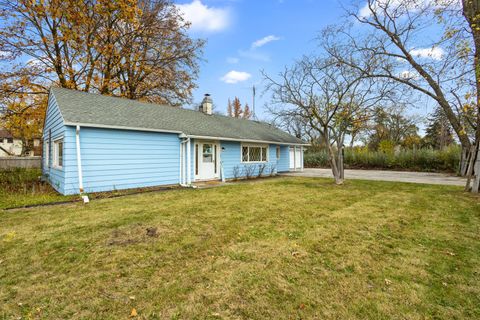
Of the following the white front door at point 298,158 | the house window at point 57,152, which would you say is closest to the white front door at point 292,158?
the white front door at point 298,158

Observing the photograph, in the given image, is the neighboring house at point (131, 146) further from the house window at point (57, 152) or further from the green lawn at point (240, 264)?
the green lawn at point (240, 264)

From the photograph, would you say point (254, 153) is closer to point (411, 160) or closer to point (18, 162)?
point (411, 160)

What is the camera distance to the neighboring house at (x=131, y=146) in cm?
733

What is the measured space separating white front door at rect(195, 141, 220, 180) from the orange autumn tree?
8240 mm

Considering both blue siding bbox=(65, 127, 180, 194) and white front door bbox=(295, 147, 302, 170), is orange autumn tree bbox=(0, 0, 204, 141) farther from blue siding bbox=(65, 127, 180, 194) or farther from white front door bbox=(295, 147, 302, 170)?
white front door bbox=(295, 147, 302, 170)

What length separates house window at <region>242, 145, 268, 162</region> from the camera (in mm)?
13023

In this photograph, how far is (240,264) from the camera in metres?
2.90

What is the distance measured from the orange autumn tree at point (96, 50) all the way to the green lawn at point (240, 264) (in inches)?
457

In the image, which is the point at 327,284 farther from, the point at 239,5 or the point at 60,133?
the point at 239,5

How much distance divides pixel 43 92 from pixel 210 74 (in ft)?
35.2

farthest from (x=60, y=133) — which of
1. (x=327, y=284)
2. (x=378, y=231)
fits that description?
(x=378, y=231)

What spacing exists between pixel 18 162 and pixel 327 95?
24311 millimetres

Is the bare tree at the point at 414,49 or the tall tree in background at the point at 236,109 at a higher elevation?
the tall tree in background at the point at 236,109

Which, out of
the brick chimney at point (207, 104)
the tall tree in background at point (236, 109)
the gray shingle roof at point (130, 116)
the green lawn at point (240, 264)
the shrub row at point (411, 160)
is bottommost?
the green lawn at point (240, 264)
